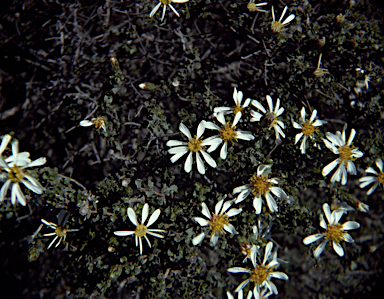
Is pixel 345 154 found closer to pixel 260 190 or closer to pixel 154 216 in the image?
pixel 260 190

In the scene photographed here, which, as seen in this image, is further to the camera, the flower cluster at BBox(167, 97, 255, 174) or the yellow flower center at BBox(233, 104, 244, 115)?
the yellow flower center at BBox(233, 104, 244, 115)

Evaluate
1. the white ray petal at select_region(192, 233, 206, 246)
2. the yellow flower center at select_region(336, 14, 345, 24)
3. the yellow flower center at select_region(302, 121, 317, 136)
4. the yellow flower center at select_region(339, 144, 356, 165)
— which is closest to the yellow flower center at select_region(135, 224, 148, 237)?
the white ray petal at select_region(192, 233, 206, 246)

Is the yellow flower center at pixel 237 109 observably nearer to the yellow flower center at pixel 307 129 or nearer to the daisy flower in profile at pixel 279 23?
the yellow flower center at pixel 307 129

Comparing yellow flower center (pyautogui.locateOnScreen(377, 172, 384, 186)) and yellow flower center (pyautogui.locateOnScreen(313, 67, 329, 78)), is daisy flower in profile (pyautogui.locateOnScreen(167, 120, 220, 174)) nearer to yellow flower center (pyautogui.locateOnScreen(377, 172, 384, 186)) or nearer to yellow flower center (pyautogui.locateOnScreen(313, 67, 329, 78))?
yellow flower center (pyautogui.locateOnScreen(313, 67, 329, 78))

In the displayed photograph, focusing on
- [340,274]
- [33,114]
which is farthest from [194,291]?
[33,114]

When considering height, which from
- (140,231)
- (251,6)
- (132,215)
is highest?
(251,6)

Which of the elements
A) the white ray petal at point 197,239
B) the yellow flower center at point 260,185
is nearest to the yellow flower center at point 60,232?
the white ray petal at point 197,239

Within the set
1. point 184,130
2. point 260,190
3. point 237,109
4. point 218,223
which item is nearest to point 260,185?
point 260,190

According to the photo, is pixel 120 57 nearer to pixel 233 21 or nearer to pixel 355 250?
pixel 233 21
